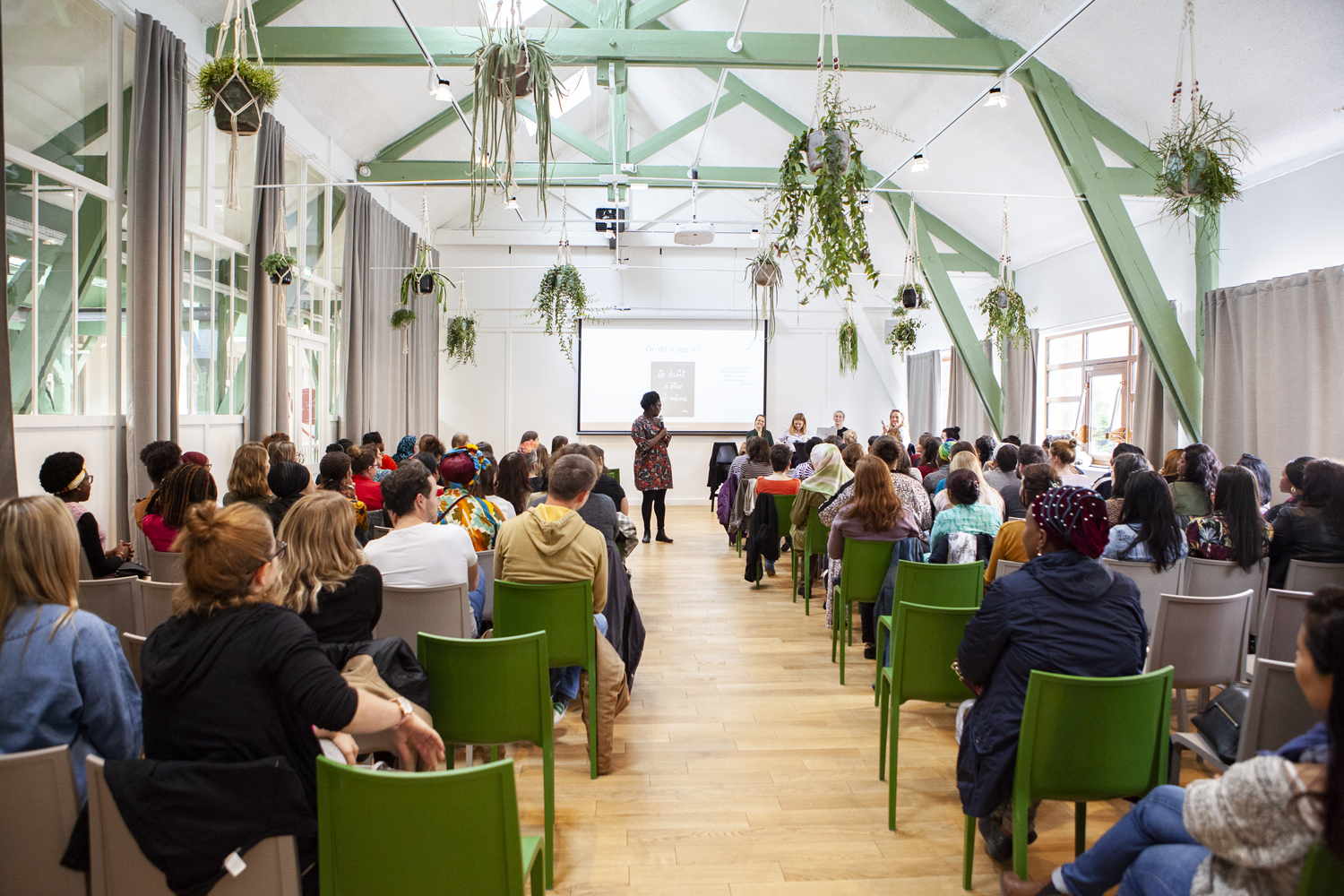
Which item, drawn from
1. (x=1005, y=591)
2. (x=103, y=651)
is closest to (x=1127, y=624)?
(x=1005, y=591)

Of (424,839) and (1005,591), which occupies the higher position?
(1005,591)

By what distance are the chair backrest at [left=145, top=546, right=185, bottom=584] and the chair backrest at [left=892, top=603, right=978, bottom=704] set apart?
9.30 ft

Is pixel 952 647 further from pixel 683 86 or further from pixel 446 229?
pixel 446 229

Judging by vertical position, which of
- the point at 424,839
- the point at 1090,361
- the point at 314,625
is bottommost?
the point at 424,839

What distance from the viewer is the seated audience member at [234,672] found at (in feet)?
5.00

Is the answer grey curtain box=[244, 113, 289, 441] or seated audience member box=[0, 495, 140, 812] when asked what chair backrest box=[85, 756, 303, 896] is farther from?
grey curtain box=[244, 113, 289, 441]

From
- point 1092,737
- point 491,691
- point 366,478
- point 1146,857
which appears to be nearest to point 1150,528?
point 1092,737

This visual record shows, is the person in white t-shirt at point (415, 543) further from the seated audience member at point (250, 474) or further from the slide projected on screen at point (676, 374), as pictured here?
the slide projected on screen at point (676, 374)

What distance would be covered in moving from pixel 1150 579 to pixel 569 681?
8.19 feet

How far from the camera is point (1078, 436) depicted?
863 centimetres

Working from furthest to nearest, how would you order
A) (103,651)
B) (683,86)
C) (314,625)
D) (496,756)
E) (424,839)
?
(683,86)
(496,756)
(314,625)
(103,651)
(424,839)

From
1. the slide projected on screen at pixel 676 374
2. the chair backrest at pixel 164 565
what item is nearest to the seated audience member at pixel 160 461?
the chair backrest at pixel 164 565

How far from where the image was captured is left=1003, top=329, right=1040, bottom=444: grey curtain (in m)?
9.08

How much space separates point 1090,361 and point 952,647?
7.00 m
